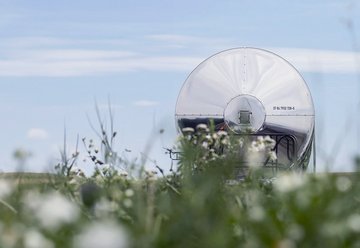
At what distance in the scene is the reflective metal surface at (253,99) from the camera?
16703 millimetres

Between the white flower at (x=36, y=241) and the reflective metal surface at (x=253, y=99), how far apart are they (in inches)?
533

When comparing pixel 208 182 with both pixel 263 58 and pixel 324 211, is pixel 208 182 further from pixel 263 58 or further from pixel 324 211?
pixel 263 58

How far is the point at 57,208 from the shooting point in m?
2.70

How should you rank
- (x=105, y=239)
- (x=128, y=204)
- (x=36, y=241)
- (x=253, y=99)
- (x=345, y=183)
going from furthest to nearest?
(x=253, y=99) → (x=345, y=183) → (x=128, y=204) → (x=36, y=241) → (x=105, y=239)

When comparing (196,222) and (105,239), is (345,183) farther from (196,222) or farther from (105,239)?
(105,239)

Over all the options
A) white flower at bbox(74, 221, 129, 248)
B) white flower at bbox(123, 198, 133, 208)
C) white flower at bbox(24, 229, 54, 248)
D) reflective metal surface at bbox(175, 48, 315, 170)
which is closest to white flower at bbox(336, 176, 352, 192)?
white flower at bbox(123, 198, 133, 208)

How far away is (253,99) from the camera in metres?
16.8

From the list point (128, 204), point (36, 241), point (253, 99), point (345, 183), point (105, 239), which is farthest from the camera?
point (253, 99)

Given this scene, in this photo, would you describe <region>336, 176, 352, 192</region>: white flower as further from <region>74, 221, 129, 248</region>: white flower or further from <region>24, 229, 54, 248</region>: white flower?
<region>74, 221, 129, 248</region>: white flower

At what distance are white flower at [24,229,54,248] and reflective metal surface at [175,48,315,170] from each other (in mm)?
13543

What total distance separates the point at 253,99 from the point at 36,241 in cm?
1412

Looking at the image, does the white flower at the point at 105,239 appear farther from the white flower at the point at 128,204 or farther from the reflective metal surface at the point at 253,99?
the reflective metal surface at the point at 253,99

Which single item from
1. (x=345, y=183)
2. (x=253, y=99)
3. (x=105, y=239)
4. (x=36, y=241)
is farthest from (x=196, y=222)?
(x=253, y=99)

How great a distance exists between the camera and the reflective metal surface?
54.8 feet
